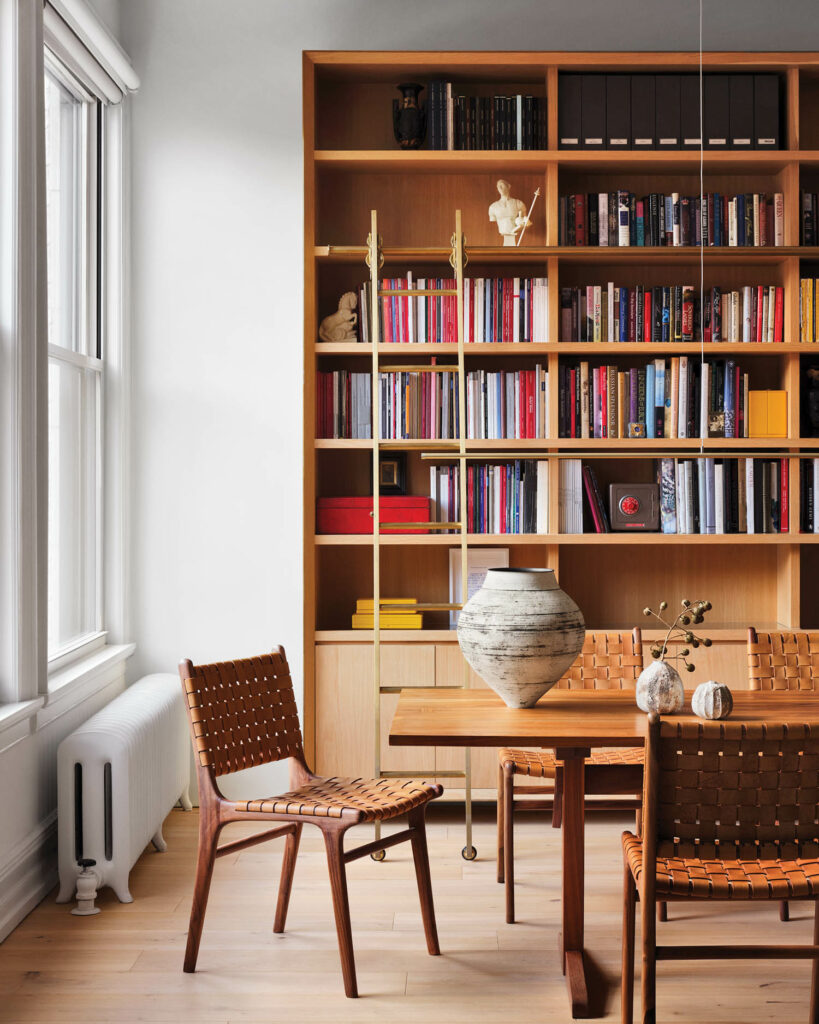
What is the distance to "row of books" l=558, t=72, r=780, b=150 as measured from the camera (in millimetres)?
4039

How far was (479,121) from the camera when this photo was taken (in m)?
4.11

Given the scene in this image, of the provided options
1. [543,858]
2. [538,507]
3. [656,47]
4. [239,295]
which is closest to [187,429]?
[239,295]

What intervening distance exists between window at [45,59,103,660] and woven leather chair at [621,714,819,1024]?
2.32m

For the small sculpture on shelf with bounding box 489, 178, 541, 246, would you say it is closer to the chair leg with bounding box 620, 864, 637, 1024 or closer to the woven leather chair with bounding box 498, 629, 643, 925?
the woven leather chair with bounding box 498, 629, 643, 925

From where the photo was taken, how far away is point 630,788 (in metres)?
2.58

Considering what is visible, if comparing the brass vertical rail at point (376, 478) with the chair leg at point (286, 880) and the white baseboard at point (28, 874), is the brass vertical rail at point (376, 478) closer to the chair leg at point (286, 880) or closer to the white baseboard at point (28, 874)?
the chair leg at point (286, 880)

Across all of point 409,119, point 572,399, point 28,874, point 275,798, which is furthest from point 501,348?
point 28,874

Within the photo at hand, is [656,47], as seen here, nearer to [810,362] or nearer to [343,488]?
[810,362]

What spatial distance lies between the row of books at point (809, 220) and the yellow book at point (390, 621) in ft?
7.12

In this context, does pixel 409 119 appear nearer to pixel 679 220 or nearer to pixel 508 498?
pixel 679 220

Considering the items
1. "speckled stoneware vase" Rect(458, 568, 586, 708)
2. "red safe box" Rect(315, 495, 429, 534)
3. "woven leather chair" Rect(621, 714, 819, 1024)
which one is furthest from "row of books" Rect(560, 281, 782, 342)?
"woven leather chair" Rect(621, 714, 819, 1024)

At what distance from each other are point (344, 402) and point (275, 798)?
186cm

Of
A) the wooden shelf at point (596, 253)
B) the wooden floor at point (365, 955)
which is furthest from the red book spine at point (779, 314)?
the wooden floor at point (365, 955)

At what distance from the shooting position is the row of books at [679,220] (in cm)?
407
